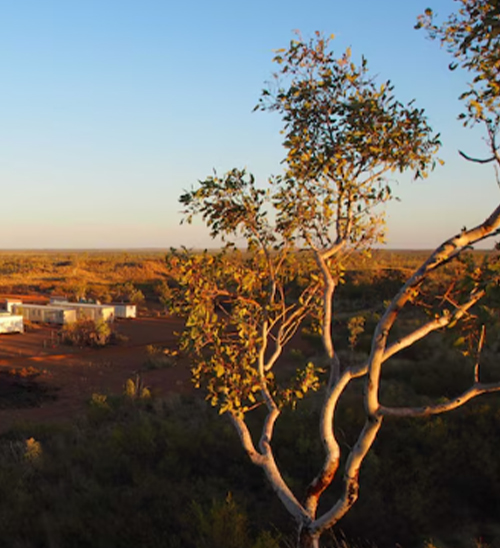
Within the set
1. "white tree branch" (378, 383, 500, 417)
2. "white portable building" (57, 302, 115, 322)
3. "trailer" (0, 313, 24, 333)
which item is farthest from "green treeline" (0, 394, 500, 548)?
"white portable building" (57, 302, 115, 322)

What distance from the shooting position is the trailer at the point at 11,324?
25.4m

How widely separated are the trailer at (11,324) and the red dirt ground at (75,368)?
52 centimetres

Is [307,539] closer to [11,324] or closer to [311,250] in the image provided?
[311,250]

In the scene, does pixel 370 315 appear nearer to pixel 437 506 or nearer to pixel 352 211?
pixel 437 506

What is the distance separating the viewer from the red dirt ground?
1399 centimetres

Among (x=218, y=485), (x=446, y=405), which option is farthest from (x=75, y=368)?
(x=446, y=405)

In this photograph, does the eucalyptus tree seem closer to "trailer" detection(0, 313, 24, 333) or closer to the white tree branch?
the white tree branch

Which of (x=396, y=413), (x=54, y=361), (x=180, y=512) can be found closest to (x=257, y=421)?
(x=180, y=512)

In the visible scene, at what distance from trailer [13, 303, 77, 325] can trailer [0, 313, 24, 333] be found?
1989 mm

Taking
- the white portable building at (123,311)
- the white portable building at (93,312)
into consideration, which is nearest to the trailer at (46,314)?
the white portable building at (93,312)

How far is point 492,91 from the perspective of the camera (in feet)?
13.9

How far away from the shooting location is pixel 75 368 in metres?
18.9

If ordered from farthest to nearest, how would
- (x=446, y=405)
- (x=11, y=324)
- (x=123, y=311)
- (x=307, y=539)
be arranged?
(x=123, y=311) < (x=11, y=324) < (x=307, y=539) < (x=446, y=405)

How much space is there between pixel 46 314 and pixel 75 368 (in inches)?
413
